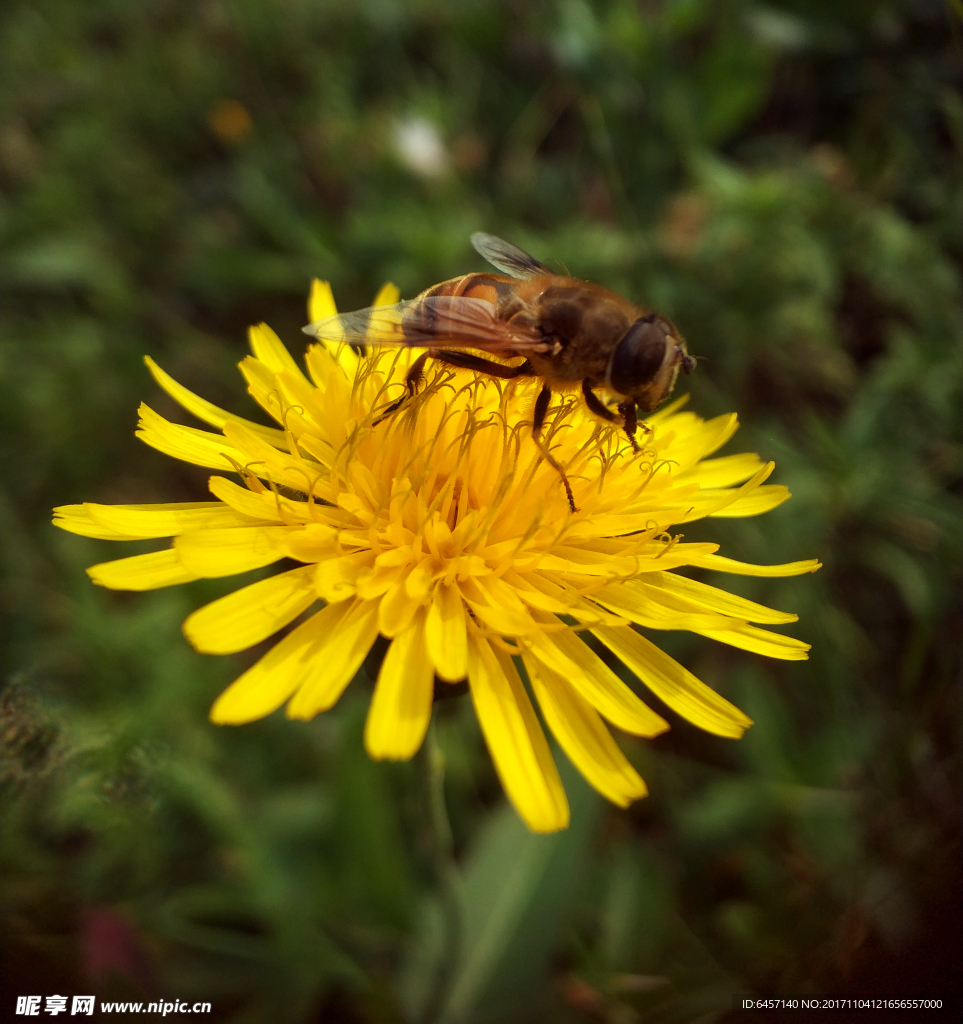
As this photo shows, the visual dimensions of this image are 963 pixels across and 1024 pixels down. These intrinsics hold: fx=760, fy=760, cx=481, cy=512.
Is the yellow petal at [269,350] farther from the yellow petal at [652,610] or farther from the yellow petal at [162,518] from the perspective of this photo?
the yellow petal at [652,610]

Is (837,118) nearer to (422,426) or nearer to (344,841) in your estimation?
(422,426)

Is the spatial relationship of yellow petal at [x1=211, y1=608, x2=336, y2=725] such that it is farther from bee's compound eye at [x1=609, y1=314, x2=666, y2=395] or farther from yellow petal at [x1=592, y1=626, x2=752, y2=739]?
bee's compound eye at [x1=609, y1=314, x2=666, y2=395]

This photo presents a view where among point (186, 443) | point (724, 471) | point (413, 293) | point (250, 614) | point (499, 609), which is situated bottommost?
point (250, 614)

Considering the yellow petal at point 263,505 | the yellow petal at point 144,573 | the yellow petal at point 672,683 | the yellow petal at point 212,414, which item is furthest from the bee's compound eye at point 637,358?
the yellow petal at point 144,573

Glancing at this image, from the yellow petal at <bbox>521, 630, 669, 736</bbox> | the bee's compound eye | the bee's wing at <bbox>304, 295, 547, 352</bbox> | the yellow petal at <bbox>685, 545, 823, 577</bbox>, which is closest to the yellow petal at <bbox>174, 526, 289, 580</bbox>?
the bee's wing at <bbox>304, 295, 547, 352</bbox>

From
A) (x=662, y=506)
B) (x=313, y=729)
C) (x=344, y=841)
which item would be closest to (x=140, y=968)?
(x=344, y=841)

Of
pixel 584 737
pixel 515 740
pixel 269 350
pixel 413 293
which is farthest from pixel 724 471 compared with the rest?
pixel 413 293

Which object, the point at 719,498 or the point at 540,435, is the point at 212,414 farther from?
the point at 719,498
